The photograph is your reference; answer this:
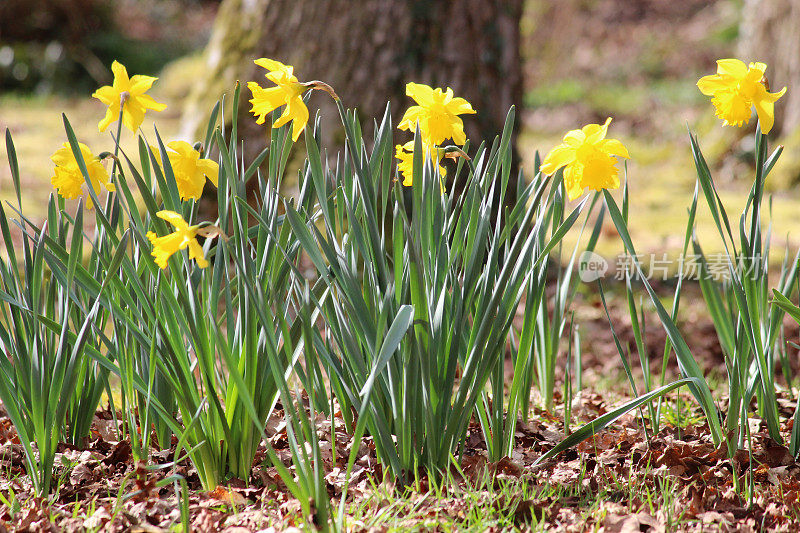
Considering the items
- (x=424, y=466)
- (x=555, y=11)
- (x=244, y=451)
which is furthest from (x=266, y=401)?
(x=555, y=11)

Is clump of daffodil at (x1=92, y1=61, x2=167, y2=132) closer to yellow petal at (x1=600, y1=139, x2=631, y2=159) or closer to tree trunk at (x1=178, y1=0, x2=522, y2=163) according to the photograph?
yellow petal at (x1=600, y1=139, x2=631, y2=159)

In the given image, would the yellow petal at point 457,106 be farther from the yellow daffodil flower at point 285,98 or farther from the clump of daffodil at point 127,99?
the clump of daffodil at point 127,99

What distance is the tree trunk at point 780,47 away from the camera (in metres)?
5.81

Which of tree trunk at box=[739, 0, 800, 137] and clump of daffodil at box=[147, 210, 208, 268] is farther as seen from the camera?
tree trunk at box=[739, 0, 800, 137]

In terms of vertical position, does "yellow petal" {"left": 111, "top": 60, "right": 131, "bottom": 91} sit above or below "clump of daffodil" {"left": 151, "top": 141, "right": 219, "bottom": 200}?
above

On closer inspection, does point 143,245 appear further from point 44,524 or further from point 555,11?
point 555,11

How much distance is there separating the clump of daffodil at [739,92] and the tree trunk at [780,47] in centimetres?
485

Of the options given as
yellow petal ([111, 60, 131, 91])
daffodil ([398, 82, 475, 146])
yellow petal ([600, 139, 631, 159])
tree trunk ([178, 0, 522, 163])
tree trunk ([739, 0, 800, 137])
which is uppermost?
tree trunk ([739, 0, 800, 137])

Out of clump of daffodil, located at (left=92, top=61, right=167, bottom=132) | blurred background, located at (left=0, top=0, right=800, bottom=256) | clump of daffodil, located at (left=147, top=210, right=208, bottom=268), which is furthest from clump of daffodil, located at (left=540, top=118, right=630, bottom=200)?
clump of daffodil, located at (left=92, top=61, right=167, bottom=132)

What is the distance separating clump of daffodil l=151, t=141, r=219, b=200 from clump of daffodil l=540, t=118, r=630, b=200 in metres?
0.67

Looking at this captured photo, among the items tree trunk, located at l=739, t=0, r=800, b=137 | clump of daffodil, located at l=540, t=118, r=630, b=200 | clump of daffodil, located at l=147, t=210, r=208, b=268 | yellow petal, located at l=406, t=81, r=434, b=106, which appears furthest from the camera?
tree trunk, located at l=739, t=0, r=800, b=137

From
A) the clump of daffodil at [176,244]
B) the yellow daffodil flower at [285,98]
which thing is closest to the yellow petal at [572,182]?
the yellow daffodil flower at [285,98]

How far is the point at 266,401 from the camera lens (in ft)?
4.86

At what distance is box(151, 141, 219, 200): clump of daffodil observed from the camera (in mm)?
1423
